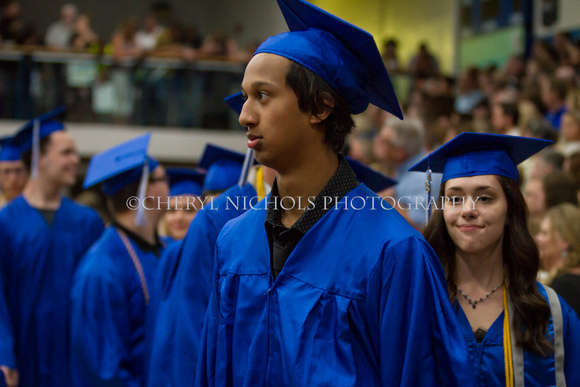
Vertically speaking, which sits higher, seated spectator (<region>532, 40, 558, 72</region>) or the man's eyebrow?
seated spectator (<region>532, 40, 558, 72</region>)

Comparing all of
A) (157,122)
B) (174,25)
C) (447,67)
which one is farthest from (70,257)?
(447,67)

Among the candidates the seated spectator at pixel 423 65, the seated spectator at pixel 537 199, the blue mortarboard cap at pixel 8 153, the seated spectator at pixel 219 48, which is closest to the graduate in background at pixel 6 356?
the blue mortarboard cap at pixel 8 153

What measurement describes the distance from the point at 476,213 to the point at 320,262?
93cm

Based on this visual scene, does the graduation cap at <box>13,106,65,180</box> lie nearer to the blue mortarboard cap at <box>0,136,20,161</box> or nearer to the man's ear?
the blue mortarboard cap at <box>0,136,20,161</box>

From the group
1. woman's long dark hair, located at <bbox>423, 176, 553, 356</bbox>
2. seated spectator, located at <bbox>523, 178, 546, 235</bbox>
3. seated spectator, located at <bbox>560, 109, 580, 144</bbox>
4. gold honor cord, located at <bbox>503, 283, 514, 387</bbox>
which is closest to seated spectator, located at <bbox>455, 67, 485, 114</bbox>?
seated spectator, located at <bbox>560, 109, 580, 144</bbox>

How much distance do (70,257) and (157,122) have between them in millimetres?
7573

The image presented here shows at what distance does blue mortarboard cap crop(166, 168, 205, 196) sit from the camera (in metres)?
5.18

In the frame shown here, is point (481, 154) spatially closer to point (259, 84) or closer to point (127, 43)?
point (259, 84)

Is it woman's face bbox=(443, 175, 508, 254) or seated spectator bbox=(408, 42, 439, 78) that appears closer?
→ woman's face bbox=(443, 175, 508, 254)

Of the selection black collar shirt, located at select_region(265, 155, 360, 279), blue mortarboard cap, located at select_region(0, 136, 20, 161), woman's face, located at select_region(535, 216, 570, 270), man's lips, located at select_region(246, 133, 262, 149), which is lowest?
black collar shirt, located at select_region(265, 155, 360, 279)

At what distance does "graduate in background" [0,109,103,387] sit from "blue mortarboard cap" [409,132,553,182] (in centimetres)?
285

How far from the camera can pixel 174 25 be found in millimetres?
13953

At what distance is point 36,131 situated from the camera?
16.1 ft

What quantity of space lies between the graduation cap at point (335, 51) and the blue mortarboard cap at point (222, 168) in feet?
5.81
